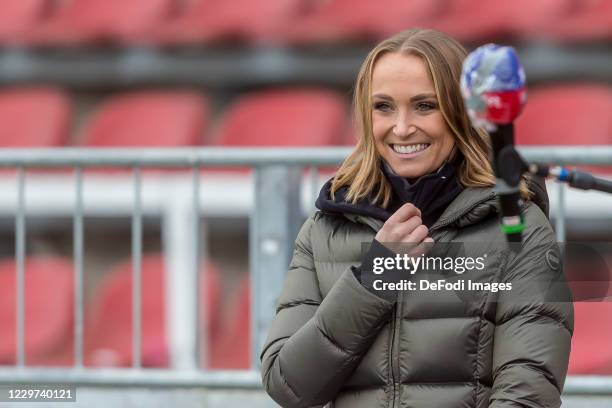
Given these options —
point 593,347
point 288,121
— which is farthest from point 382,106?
point 288,121

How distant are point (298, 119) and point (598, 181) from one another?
5.35 meters

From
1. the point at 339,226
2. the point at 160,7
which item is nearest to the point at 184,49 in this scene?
the point at 160,7

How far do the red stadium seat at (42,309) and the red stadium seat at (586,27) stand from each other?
295 cm

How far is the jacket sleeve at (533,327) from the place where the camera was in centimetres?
211

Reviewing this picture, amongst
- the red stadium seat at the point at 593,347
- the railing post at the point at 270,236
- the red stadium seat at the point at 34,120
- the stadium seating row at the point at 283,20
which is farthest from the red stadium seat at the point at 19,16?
the red stadium seat at the point at 593,347

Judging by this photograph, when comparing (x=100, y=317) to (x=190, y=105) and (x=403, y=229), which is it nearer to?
(x=190, y=105)

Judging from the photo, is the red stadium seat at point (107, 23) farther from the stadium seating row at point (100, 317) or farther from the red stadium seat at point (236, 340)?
the red stadium seat at point (236, 340)

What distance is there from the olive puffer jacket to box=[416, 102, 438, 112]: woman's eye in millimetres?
156

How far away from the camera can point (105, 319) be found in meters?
6.59

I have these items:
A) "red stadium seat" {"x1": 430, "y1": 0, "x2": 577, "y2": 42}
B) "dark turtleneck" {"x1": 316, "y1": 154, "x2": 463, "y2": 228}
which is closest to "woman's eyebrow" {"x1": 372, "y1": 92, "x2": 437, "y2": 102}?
"dark turtleneck" {"x1": 316, "y1": 154, "x2": 463, "y2": 228}

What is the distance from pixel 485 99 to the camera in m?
1.64

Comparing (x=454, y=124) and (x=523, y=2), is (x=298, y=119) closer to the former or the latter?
(x=523, y=2)

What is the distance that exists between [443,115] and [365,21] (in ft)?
17.5

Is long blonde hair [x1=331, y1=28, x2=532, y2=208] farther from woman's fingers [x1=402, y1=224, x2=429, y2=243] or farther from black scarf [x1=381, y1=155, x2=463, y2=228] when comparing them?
woman's fingers [x1=402, y1=224, x2=429, y2=243]
